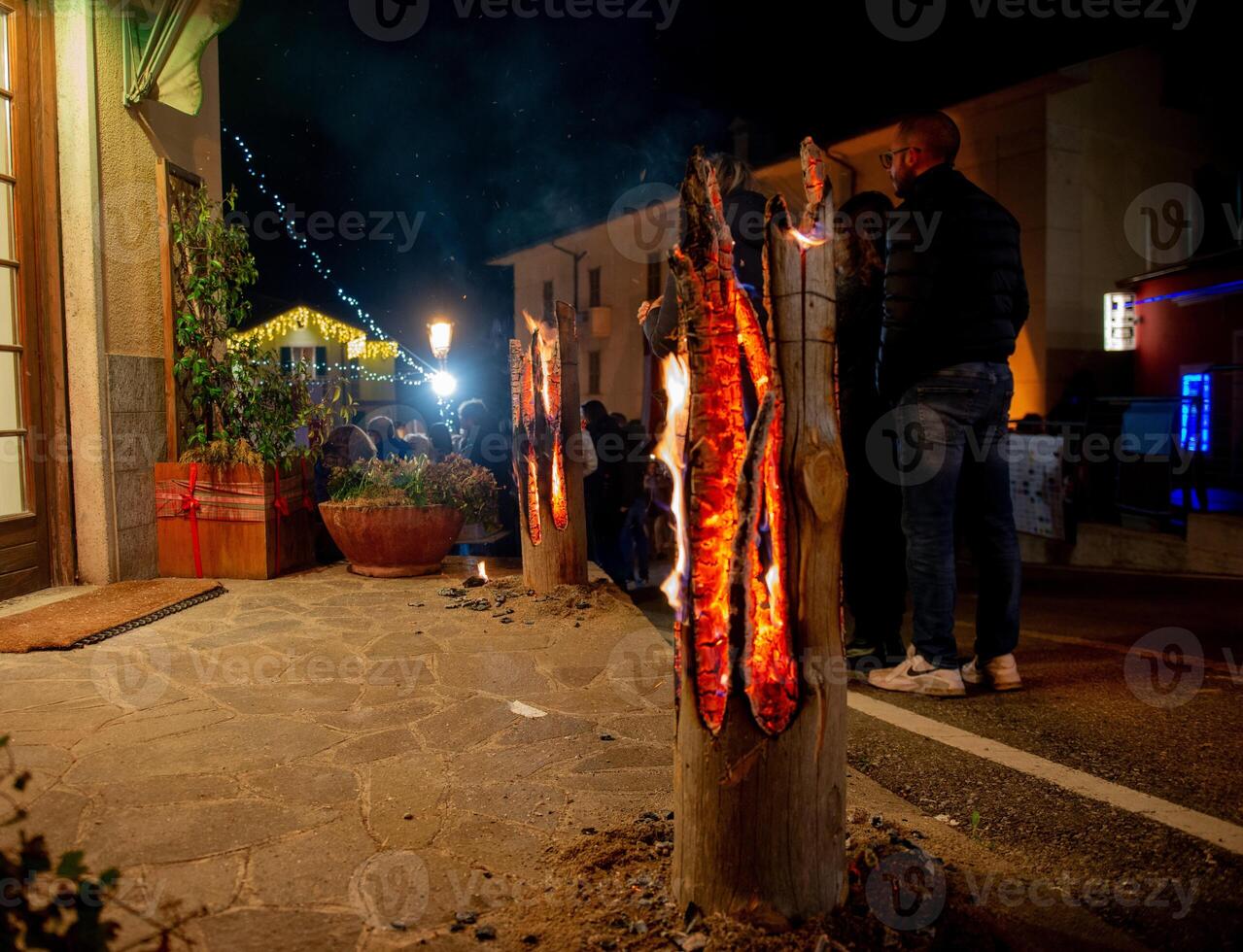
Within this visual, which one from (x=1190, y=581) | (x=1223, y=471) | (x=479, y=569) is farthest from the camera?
(x=1223, y=471)

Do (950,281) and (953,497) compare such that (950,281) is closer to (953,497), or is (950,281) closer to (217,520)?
(953,497)

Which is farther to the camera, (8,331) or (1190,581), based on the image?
(1190,581)

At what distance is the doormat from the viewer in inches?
186

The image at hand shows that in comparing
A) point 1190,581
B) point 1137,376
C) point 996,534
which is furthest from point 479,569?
point 1137,376

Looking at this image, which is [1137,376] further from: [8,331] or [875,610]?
[8,331]

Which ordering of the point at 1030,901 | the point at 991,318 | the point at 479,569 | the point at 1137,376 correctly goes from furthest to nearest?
the point at 1137,376
the point at 479,569
the point at 991,318
the point at 1030,901

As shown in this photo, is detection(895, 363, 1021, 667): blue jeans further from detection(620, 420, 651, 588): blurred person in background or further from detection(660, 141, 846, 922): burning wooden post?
detection(620, 420, 651, 588): blurred person in background

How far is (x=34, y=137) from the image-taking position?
6.17 m

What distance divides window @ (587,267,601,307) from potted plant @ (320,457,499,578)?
82.0 feet

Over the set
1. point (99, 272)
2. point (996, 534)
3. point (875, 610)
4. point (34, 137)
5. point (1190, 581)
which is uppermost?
point (34, 137)

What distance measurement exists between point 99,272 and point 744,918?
6543mm

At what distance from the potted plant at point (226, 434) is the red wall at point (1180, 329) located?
640 inches

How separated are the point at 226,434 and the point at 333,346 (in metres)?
29.1

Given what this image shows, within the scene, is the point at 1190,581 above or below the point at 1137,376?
below
